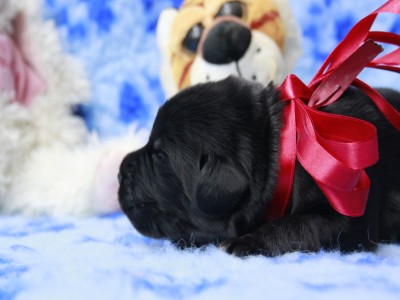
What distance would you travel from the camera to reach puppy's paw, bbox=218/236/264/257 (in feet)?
4.54

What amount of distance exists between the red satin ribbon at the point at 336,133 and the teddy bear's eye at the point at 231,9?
2.53 ft

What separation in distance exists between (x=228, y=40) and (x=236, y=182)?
988mm

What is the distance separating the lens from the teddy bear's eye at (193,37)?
2.37 meters

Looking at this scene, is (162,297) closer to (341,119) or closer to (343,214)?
(343,214)

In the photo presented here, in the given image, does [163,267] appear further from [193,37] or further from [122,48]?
[122,48]

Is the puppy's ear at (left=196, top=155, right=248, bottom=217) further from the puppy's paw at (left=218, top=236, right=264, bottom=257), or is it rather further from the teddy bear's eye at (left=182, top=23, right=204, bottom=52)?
the teddy bear's eye at (left=182, top=23, right=204, bottom=52)

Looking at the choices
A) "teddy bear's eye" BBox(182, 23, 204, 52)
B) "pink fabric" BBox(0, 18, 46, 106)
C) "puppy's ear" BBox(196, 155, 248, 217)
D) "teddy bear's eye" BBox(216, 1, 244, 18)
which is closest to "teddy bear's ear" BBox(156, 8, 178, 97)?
"teddy bear's eye" BBox(182, 23, 204, 52)

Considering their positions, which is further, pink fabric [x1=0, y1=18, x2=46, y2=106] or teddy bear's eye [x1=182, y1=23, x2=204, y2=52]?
pink fabric [x1=0, y1=18, x2=46, y2=106]

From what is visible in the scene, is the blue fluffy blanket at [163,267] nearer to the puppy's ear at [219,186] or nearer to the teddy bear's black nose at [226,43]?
the puppy's ear at [219,186]

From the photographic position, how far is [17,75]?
9.04 feet

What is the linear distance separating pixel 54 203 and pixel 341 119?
Answer: 1.46 m

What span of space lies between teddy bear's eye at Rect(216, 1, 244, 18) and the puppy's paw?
1.23 meters

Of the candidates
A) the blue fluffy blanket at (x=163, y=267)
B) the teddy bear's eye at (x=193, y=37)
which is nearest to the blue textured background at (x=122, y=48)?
the blue fluffy blanket at (x=163, y=267)

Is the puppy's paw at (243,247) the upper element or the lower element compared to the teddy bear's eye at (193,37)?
lower
